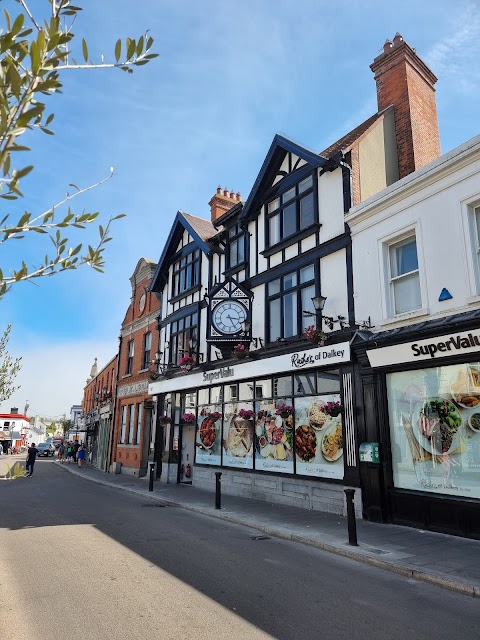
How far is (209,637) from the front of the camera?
4375 mm

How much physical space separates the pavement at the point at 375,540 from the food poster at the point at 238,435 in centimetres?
161

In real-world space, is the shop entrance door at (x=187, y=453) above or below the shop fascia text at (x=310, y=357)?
below

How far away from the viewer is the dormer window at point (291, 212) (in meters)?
13.9

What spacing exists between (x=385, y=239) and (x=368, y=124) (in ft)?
16.0

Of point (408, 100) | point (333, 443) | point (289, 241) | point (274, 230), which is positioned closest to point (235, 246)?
point (274, 230)

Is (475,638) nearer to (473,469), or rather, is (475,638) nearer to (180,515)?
(473,469)

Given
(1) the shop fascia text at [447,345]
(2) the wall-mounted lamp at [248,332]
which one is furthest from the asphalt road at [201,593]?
(2) the wall-mounted lamp at [248,332]

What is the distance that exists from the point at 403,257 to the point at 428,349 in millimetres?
2576

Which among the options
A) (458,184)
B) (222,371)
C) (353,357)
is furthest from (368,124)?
(222,371)

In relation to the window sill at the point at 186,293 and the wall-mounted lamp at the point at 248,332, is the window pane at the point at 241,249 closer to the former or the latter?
the wall-mounted lamp at the point at 248,332

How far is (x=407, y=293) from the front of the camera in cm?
1060

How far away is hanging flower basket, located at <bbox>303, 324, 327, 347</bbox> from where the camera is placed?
1178 centimetres

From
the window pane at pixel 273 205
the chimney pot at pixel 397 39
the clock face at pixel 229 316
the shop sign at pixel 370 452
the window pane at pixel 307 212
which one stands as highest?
the chimney pot at pixel 397 39

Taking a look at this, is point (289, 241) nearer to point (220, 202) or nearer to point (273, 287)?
point (273, 287)
